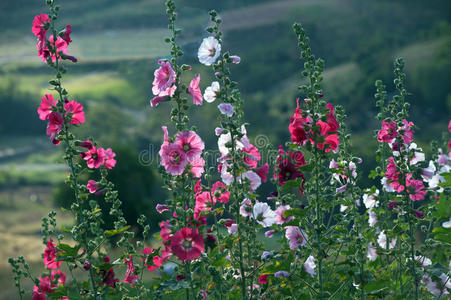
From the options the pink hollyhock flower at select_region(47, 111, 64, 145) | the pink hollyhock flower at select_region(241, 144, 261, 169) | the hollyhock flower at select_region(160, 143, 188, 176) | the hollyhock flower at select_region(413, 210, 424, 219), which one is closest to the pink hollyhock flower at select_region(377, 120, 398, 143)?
the hollyhock flower at select_region(413, 210, 424, 219)

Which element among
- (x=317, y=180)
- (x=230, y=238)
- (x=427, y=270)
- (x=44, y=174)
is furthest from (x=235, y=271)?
(x=44, y=174)

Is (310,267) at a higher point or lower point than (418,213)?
lower

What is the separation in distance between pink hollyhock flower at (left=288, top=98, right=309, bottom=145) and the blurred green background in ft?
164

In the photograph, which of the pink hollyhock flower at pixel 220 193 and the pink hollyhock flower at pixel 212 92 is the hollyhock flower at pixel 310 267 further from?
the pink hollyhock flower at pixel 212 92

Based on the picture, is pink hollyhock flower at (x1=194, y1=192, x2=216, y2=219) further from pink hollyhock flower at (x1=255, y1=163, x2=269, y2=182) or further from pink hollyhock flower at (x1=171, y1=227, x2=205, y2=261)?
pink hollyhock flower at (x1=171, y1=227, x2=205, y2=261)

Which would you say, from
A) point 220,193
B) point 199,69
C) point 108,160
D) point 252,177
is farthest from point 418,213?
point 199,69

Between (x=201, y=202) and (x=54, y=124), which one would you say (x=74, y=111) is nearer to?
(x=54, y=124)

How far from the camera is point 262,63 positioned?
8869cm

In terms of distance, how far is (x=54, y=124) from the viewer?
3.68 meters

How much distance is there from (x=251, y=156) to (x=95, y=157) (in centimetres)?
119

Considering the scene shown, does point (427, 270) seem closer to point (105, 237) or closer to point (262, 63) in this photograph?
point (105, 237)

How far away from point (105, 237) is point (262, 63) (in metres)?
86.3

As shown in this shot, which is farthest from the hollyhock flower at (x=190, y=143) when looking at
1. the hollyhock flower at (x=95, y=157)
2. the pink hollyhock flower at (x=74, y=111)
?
the hollyhock flower at (x=95, y=157)

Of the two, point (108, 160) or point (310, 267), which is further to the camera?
point (108, 160)
